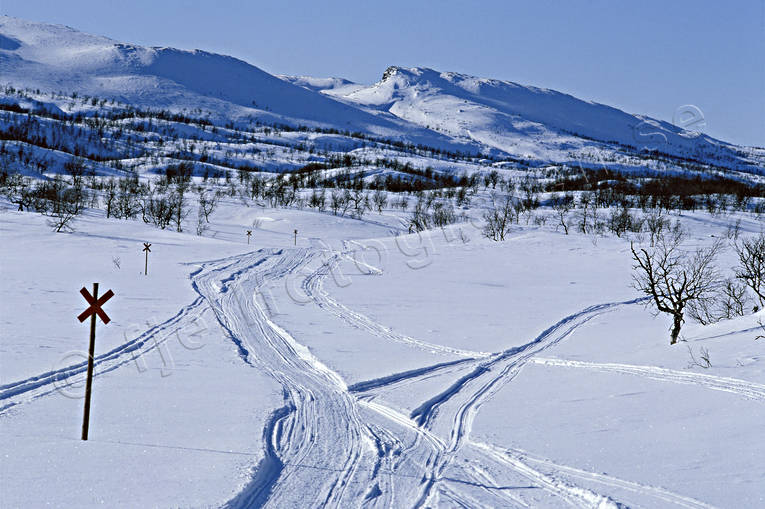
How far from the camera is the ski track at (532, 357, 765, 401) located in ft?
34.2

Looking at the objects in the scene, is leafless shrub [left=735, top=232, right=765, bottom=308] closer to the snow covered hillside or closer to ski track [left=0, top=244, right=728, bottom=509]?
the snow covered hillside

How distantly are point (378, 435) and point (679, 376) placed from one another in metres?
7.22

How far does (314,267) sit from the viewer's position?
37375 millimetres

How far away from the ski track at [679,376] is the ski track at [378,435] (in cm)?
3

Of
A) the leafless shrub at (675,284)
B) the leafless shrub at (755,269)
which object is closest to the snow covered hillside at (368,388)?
the leafless shrub at (675,284)

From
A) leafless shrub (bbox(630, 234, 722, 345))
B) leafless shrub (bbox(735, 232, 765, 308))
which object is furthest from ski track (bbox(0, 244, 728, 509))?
leafless shrub (bbox(735, 232, 765, 308))

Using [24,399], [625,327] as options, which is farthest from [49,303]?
[625,327]

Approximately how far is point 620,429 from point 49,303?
19306 mm

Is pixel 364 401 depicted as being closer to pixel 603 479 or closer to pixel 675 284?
pixel 603 479

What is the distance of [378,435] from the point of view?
980 cm

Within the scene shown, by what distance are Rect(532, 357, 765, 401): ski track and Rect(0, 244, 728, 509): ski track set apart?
0.11ft

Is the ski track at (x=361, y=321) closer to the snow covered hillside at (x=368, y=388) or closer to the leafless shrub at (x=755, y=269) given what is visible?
the snow covered hillside at (x=368, y=388)

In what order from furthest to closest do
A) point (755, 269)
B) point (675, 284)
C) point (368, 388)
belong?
1. point (675, 284)
2. point (755, 269)
3. point (368, 388)

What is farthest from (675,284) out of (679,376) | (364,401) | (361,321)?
(364,401)
